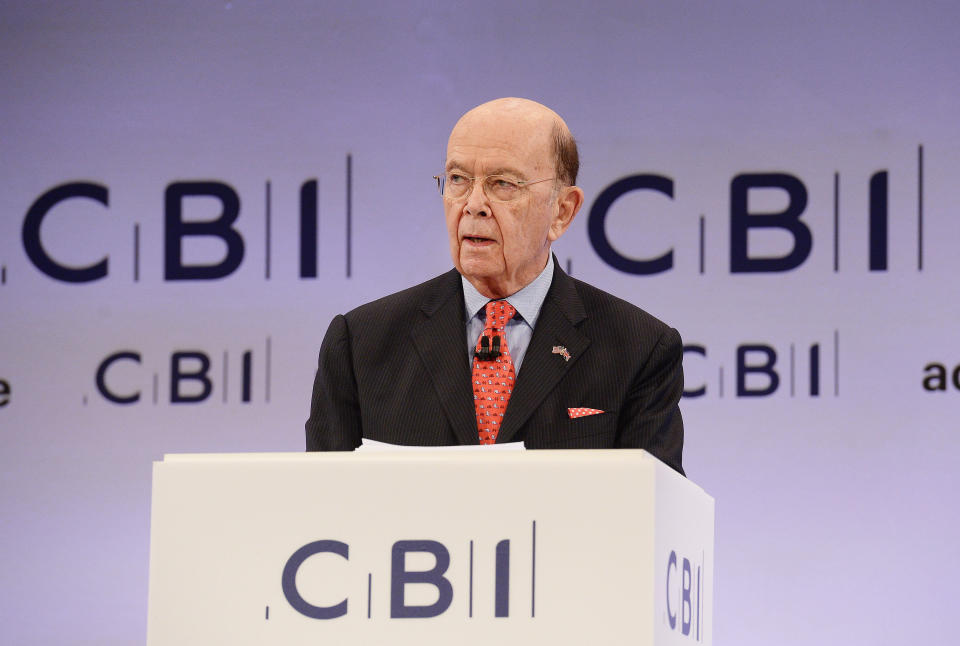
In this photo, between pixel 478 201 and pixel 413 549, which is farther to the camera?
pixel 478 201

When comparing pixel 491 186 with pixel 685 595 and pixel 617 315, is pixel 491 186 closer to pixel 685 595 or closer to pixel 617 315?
pixel 617 315

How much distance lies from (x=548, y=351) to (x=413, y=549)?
30.0 inches

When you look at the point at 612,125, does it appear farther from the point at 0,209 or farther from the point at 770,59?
the point at 0,209

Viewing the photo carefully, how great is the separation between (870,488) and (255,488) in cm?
257

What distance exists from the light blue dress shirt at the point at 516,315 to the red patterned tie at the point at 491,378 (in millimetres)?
18

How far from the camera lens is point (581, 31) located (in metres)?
3.76

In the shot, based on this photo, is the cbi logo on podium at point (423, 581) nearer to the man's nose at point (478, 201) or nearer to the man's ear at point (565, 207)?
the man's nose at point (478, 201)

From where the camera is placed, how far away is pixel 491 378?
2006 millimetres

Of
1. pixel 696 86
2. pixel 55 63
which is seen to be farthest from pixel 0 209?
pixel 696 86

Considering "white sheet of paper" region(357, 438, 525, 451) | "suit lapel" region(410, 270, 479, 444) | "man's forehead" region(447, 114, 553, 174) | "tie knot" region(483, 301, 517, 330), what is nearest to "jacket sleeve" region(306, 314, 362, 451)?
"suit lapel" region(410, 270, 479, 444)

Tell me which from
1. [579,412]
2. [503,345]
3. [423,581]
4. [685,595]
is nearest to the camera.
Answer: [423,581]

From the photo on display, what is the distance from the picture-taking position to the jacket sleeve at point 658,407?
6.34ft

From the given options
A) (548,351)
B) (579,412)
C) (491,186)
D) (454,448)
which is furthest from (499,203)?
(454,448)

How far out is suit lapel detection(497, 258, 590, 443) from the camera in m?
1.92
